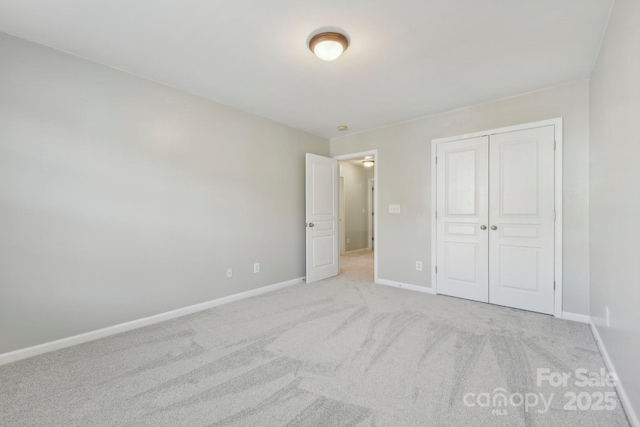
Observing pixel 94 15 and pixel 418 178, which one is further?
pixel 418 178

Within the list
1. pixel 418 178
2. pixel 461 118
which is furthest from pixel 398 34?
pixel 418 178

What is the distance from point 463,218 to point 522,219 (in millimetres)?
601

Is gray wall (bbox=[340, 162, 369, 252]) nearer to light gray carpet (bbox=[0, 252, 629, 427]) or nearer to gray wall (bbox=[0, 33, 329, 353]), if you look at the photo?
gray wall (bbox=[0, 33, 329, 353])

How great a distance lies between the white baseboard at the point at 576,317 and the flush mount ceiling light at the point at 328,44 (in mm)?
3345

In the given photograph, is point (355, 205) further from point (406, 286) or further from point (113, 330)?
point (113, 330)

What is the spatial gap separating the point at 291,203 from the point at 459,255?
2449mm

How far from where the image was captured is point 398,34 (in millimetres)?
1985

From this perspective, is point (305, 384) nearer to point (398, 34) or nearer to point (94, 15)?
point (398, 34)

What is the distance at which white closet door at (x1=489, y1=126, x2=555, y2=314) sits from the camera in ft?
9.29

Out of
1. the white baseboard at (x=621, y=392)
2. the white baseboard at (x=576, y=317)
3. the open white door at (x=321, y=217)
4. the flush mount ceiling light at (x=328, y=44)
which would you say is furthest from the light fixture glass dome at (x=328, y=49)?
the white baseboard at (x=576, y=317)

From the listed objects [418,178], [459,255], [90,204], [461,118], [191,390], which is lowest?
[191,390]

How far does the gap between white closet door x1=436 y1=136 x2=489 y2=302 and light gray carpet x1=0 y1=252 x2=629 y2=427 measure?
1.73 feet

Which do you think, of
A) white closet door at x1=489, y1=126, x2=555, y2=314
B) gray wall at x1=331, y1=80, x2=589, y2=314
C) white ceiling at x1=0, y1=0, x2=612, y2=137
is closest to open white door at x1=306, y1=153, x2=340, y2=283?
gray wall at x1=331, y1=80, x2=589, y2=314

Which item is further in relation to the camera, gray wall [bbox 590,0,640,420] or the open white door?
the open white door
